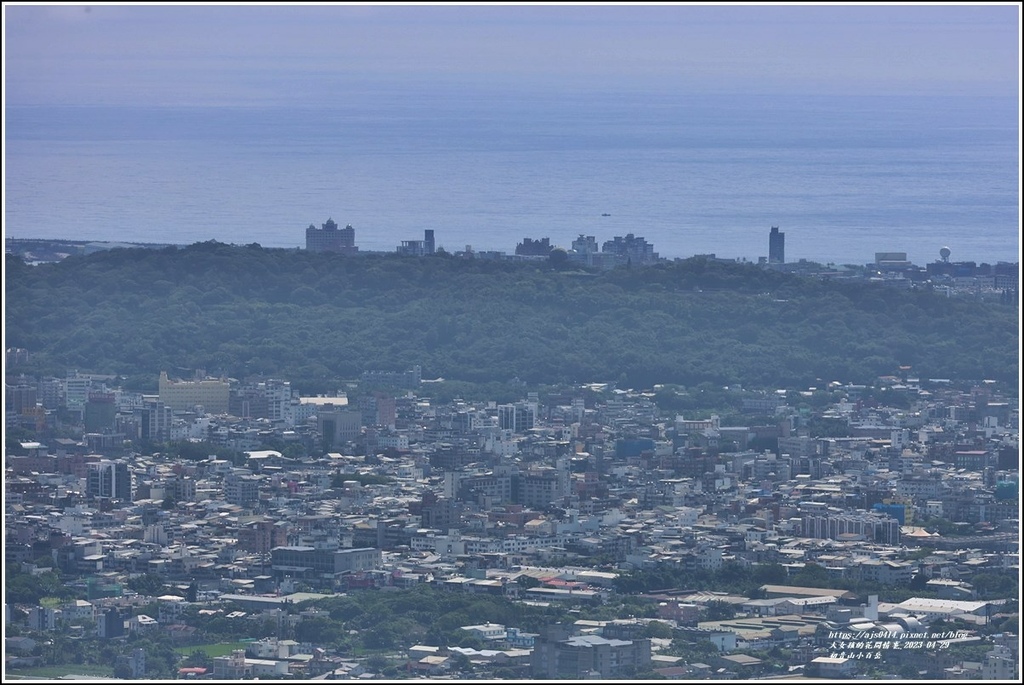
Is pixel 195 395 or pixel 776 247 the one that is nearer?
pixel 195 395

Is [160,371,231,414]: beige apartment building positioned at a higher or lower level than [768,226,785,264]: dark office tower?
lower

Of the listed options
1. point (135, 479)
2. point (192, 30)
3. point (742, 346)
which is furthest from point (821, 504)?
point (192, 30)

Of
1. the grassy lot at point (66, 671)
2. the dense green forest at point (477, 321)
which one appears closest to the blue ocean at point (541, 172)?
the dense green forest at point (477, 321)

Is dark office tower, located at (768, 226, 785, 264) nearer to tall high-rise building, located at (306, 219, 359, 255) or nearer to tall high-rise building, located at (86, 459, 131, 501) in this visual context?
tall high-rise building, located at (306, 219, 359, 255)

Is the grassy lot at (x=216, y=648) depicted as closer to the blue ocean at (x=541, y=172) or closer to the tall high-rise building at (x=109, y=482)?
the tall high-rise building at (x=109, y=482)

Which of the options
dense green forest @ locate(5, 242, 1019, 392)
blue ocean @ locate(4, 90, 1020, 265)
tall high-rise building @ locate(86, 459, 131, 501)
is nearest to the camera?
tall high-rise building @ locate(86, 459, 131, 501)

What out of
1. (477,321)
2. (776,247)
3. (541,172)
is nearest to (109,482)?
(477,321)

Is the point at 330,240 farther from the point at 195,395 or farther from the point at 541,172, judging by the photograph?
the point at 195,395

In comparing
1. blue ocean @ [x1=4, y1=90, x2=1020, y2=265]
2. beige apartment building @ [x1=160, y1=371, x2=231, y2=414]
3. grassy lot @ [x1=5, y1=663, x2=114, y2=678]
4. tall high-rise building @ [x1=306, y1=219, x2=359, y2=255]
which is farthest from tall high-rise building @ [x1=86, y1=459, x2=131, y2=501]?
tall high-rise building @ [x1=306, y1=219, x2=359, y2=255]
